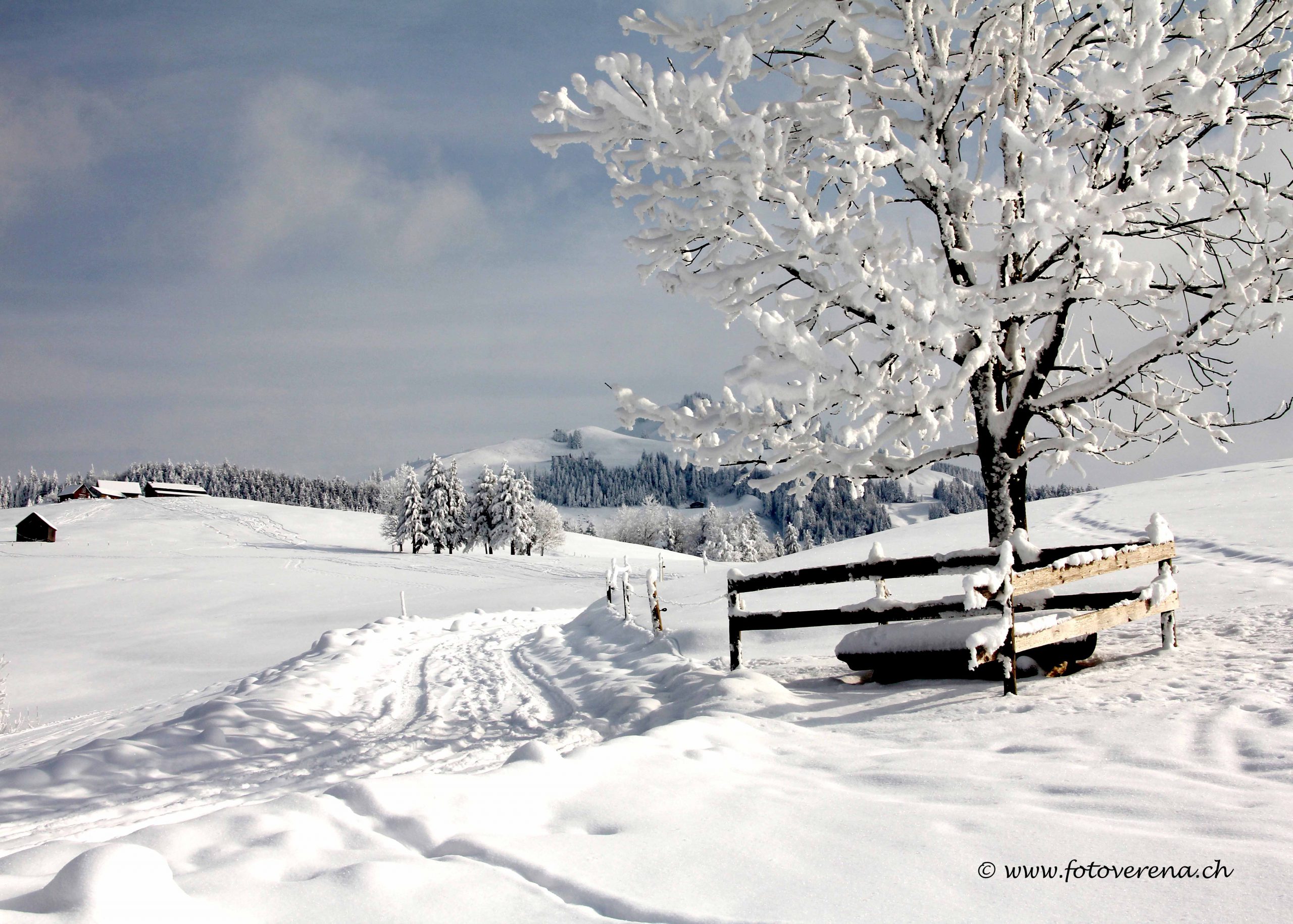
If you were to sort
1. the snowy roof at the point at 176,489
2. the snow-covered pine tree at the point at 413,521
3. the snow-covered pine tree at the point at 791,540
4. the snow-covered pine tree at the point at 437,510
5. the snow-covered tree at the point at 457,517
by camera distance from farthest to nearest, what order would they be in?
the snowy roof at the point at 176,489
the snow-covered pine tree at the point at 791,540
the snow-covered tree at the point at 457,517
the snow-covered pine tree at the point at 437,510
the snow-covered pine tree at the point at 413,521

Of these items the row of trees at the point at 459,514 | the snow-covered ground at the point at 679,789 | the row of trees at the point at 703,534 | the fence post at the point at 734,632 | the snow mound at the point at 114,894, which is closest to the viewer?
the snow mound at the point at 114,894

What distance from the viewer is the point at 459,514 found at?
73.6 metres

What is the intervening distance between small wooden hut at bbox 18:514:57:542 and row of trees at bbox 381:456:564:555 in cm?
2943

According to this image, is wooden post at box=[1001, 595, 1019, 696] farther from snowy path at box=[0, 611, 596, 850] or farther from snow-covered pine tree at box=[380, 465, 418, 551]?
snow-covered pine tree at box=[380, 465, 418, 551]

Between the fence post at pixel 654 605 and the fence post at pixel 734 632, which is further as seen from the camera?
the fence post at pixel 654 605

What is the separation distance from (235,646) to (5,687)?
6354 millimetres

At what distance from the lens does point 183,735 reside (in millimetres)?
8727

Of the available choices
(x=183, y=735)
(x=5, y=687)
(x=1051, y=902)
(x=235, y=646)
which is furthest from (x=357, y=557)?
(x=1051, y=902)

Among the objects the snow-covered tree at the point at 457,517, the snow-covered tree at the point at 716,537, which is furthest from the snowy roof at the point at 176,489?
the snow-covered tree at the point at 716,537

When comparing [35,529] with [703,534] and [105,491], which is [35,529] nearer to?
[105,491]

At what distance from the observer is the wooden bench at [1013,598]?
676cm

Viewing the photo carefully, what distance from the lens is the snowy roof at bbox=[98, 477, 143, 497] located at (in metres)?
112

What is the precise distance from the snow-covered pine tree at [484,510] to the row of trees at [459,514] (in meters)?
0.05

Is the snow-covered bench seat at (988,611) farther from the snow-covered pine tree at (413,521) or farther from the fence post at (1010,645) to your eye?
the snow-covered pine tree at (413,521)
